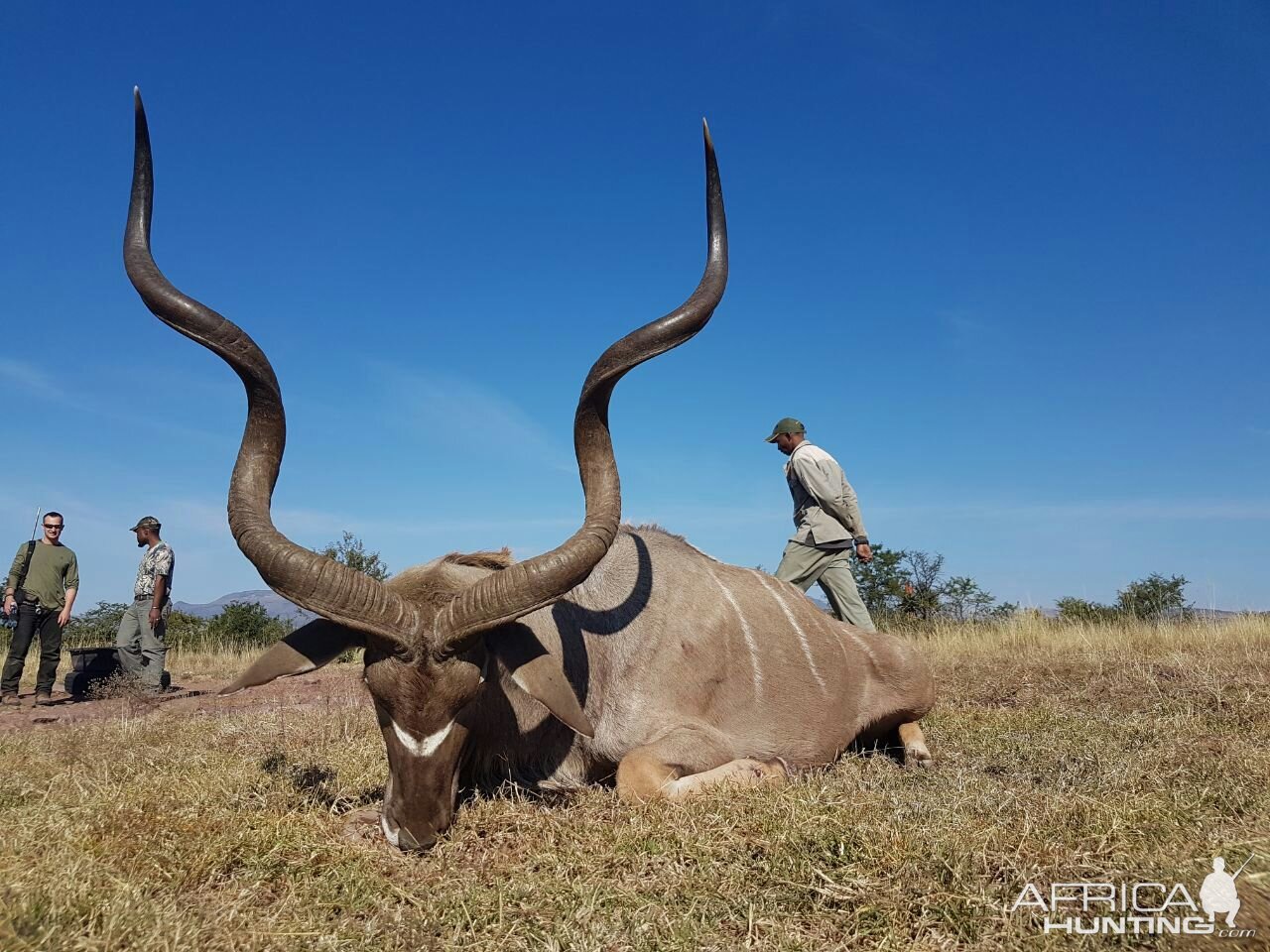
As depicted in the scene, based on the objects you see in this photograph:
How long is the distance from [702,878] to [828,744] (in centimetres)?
266

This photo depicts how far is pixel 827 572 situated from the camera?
8.25 meters

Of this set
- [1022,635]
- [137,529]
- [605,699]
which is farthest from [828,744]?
Answer: [137,529]

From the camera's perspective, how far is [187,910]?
2611mm

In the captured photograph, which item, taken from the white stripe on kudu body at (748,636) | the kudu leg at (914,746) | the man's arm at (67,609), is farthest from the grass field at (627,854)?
the man's arm at (67,609)

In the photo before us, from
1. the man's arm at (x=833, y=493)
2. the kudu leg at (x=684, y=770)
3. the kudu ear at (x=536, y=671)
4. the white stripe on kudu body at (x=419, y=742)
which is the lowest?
the kudu leg at (x=684, y=770)

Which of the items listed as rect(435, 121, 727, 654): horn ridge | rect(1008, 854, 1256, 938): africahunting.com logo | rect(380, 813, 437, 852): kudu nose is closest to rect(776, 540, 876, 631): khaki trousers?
rect(435, 121, 727, 654): horn ridge

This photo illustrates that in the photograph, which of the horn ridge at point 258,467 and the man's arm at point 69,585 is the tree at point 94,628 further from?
the horn ridge at point 258,467

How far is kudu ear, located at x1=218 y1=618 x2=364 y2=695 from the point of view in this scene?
378 centimetres

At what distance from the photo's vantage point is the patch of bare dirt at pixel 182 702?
8.16m

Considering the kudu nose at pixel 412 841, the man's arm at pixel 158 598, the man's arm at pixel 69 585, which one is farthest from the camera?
the man's arm at pixel 69 585

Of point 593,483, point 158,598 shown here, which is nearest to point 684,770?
point 593,483

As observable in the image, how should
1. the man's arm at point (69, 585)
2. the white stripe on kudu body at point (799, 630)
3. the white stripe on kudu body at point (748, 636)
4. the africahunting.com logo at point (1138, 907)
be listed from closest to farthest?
the africahunting.com logo at point (1138, 907) → the white stripe on kudu body at point (748, 636) → the white stripe on kudu body at point (799, 630) → the man's arm at point (69, 585)

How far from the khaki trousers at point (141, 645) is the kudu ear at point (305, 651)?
839 cm

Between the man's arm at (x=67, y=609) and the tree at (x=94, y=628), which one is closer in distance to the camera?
the man's arm at (x=67, y=609)
